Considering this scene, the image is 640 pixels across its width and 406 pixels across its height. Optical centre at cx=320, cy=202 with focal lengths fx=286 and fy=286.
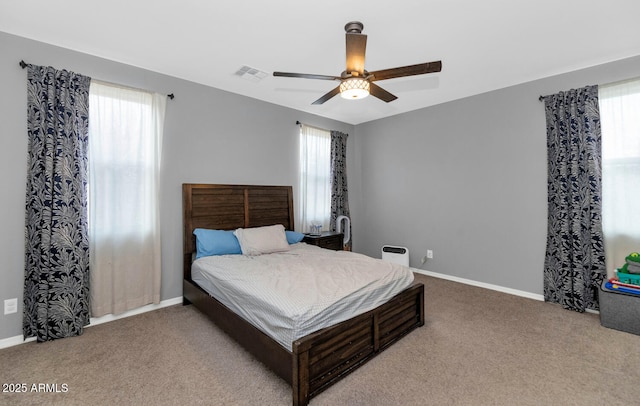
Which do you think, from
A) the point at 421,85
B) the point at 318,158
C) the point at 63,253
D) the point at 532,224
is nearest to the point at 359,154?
the point at 318,158

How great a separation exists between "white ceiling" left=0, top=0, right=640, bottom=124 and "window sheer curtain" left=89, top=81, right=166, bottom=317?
1.72 ft

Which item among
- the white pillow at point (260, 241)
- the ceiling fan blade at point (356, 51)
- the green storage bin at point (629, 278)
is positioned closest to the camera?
the ceiling fan blade at point (356, 51)

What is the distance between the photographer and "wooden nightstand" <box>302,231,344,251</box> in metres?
4.16

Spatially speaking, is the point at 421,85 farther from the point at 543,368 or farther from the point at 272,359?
the point at 272,359

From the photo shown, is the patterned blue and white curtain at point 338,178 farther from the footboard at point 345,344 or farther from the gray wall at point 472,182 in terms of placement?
the footboard at point 345,344

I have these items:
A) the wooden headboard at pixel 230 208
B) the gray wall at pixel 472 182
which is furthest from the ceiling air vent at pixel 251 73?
the gray wall at pixel 472 182

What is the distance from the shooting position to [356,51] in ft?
6.77

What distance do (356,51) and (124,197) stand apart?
8.68 feet

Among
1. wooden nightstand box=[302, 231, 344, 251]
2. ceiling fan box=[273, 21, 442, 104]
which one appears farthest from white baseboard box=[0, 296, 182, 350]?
ceiling fan box=[273, 21, 442, 104]

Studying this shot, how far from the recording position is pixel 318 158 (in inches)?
190

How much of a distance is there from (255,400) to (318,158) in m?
3.65

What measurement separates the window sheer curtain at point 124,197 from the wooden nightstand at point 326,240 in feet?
6.33

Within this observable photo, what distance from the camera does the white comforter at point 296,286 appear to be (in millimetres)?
1843

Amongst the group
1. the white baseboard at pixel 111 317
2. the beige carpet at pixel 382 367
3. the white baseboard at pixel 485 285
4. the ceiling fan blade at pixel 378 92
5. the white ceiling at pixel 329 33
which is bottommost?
the beige carpet at pixel 382 367
